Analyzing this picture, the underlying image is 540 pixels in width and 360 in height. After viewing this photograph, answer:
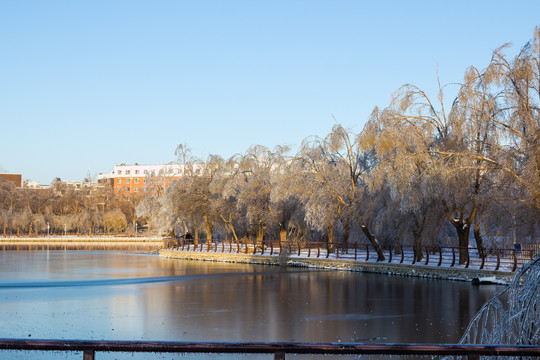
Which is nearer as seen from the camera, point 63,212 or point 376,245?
point 376,245

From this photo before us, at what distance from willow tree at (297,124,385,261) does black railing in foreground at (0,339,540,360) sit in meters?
29.4

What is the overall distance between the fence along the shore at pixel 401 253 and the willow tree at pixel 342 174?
155 cm

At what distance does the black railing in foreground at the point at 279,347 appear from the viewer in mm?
3795

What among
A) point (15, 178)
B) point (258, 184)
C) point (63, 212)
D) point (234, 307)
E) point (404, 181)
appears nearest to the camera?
point (234, 307)

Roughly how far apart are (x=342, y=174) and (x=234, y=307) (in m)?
18.5

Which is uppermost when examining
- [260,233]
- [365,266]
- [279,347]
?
[279,347]

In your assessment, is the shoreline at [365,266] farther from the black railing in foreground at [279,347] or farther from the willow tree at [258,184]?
the black railing in foreground at [279,347]

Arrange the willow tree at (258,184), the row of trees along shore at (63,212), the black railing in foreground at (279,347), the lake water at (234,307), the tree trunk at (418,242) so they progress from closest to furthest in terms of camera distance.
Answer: the black railing in foreground at (279,347), the lake water at (234,307), the tree trunk at (418,242), the willow tree at (258,184), the row of trees along shore at (63,212)

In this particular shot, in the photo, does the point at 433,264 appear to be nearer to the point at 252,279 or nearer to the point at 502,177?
the point at 502,177

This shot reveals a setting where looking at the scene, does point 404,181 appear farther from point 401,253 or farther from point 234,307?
point 234,307

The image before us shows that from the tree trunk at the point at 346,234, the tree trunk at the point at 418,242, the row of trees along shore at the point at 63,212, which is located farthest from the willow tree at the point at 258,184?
the row of trees along shore at the point at 63,212

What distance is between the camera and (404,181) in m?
28.6

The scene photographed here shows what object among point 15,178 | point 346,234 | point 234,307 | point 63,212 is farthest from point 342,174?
point 15,178

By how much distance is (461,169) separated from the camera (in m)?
25.9
